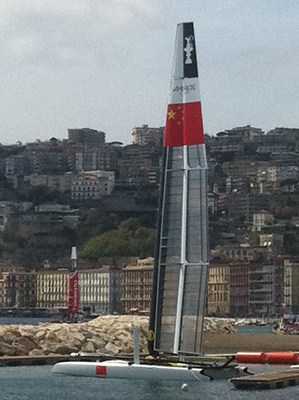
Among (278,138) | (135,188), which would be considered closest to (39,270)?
(135,188)

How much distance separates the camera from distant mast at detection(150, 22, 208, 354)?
33.7 meters

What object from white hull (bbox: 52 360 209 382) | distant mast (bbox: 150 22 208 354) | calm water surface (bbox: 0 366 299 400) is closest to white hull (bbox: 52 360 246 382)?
white hull (bbox: 52 360 209 382)

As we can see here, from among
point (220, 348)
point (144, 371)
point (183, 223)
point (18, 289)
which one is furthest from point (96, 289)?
point (144, 371)

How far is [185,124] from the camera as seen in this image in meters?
33.7

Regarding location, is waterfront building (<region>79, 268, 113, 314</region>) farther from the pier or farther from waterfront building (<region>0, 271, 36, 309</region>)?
the pier

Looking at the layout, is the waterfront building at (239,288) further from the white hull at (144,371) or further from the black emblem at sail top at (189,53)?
the black emblem at sail top at (189,53)

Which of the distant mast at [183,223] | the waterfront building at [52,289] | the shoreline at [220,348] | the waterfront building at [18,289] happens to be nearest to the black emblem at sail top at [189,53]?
the distant mast at [183,223]

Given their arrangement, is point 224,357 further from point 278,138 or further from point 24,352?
point 278,138

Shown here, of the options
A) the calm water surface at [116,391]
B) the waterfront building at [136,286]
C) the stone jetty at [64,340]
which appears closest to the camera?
the calm water surface at [116,391]

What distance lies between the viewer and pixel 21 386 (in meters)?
35.0

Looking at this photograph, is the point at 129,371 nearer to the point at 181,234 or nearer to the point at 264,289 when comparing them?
the point at 181,234

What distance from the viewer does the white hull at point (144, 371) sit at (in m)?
32.3

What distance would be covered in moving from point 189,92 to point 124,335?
1621cm

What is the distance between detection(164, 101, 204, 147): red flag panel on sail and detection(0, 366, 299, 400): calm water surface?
5350 mm
